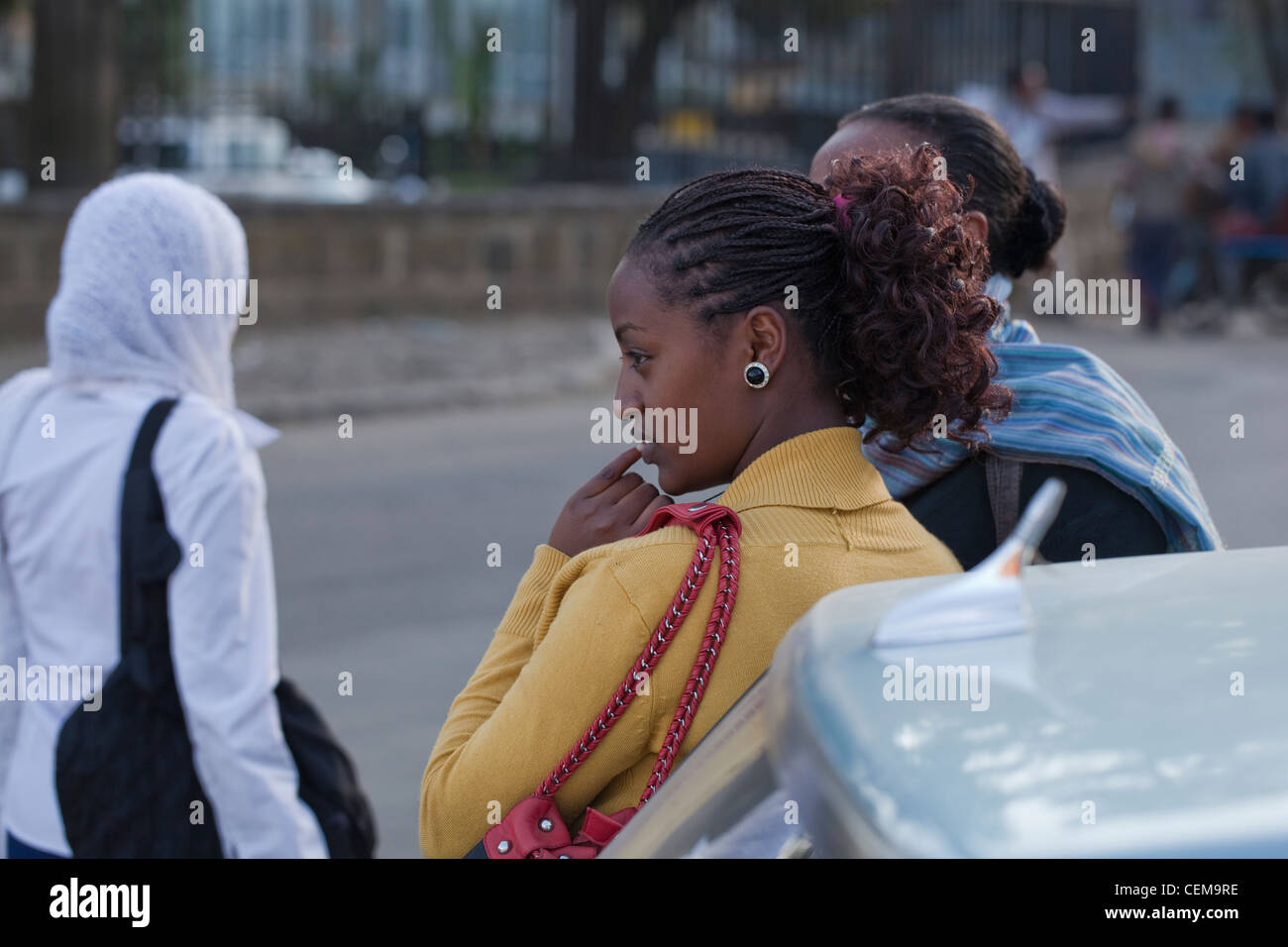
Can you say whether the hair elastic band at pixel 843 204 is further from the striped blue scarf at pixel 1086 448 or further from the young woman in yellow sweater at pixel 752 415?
the striped blue scarf at pixel 1086 448

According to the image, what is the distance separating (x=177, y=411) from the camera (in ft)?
9.18

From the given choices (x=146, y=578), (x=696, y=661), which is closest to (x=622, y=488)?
(x=696, y=661)

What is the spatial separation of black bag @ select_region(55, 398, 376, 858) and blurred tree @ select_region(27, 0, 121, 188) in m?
11.0

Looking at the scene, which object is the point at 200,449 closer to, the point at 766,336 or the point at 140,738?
the point at 140,738

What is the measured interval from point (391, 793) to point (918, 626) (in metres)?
3.50

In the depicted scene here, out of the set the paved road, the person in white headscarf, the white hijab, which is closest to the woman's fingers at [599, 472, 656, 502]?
the person in white headscarf

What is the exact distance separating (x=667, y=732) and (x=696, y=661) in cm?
8

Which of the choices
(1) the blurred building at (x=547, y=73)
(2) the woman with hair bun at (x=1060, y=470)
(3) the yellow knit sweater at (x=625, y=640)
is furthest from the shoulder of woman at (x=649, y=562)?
(1) the blurred building at (x=547, y=73)

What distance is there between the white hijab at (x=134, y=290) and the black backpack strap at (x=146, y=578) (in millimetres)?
246

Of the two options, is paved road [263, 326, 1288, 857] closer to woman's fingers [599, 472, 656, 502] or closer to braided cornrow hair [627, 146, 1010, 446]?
woman's fingers [599, 472, 656, 502]

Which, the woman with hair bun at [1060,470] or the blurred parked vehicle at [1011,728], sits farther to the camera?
the woman with hair bun at [1060,470]

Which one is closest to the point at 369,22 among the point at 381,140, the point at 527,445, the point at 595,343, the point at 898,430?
the point at 381,140

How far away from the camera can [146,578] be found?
2.69m

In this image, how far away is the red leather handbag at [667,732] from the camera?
5.29ft
